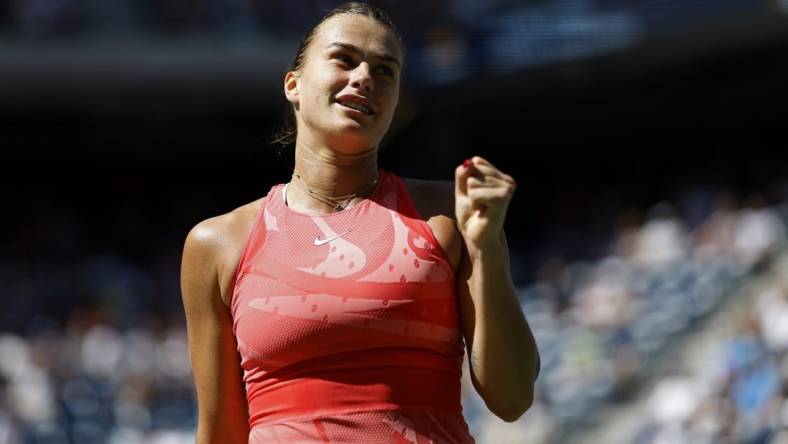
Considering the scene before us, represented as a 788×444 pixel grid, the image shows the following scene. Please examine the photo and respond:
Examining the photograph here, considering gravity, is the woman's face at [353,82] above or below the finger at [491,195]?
above

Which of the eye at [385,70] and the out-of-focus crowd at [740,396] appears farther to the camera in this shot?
the out-of-focus crowd at [740,396]

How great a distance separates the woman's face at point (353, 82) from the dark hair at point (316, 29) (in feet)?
0.06

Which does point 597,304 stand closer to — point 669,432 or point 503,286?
point 669,432

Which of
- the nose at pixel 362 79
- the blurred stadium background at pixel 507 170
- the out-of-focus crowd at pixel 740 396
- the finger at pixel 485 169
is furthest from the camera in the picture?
the blurred stadium background at pixel 507 170

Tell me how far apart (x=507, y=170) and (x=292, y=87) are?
651 inches

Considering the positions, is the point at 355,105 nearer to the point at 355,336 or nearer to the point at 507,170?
the point at 355,336

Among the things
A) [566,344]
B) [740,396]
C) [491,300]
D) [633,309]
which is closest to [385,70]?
[491,300]

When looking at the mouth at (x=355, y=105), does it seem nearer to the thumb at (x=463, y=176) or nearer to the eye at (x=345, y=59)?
the eye at (x=345, y=59)

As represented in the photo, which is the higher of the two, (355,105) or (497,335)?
(355,105)

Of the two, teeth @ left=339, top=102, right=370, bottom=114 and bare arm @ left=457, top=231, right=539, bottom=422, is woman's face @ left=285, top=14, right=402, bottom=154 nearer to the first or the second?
teeth @ left=339, top=102, right=370, bottom=114

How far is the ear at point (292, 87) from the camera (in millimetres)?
2711

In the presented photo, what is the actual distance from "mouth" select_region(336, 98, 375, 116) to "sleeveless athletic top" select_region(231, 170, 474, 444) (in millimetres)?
205

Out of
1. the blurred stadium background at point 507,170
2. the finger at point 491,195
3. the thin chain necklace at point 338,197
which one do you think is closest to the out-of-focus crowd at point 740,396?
the blurred stadium background at point 507,170

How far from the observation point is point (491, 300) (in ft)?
7.82
